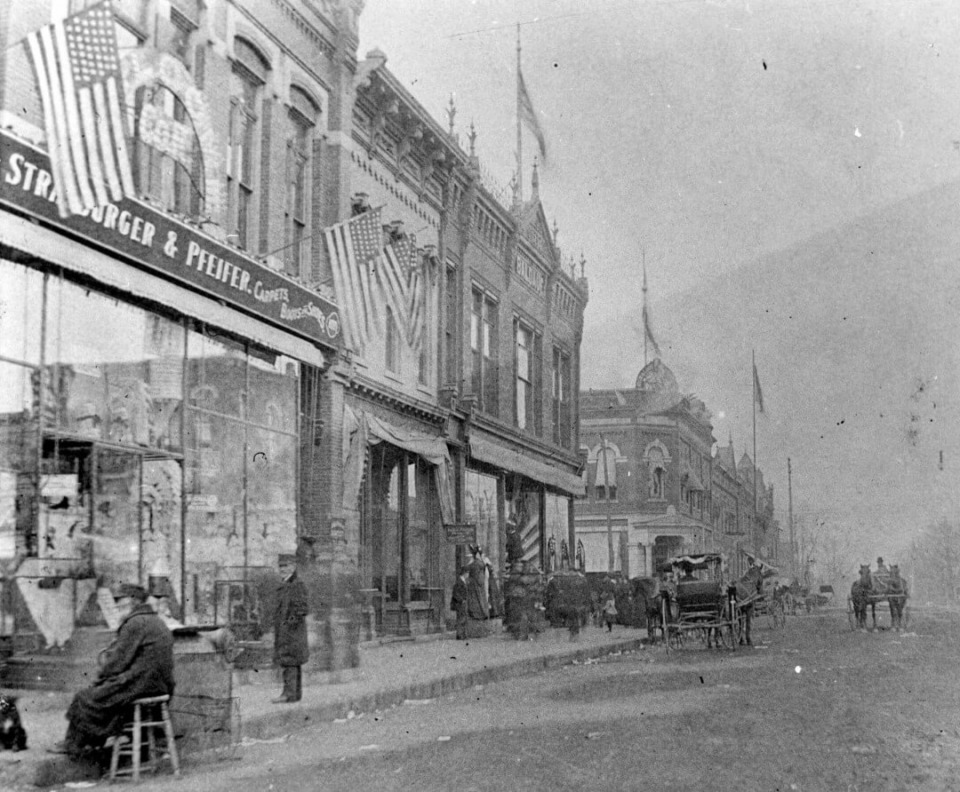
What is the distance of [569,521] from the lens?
1510 inches

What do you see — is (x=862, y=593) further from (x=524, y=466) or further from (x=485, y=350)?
(x=485, y=350)

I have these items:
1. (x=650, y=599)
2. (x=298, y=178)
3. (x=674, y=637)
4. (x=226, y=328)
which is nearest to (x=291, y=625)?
(x=226, y=328)

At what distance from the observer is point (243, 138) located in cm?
1806

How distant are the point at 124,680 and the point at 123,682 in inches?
0.6

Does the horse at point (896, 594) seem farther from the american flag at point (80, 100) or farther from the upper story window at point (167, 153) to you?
the american flag at point (80, 100)

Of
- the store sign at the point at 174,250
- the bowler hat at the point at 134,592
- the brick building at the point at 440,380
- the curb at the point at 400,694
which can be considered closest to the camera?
the bowler hat at the point at 134,592

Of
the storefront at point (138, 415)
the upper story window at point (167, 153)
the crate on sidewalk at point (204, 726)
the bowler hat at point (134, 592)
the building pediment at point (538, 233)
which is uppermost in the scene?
the building pediment at point (538, 233)

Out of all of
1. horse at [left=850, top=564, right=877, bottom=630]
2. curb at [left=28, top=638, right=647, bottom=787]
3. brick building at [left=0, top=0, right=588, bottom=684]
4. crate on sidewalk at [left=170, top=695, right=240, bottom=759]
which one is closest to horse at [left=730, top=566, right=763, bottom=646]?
horse at [left=850, top=564, right=877, bottom=630]

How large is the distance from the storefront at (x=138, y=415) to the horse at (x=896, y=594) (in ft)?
58.0

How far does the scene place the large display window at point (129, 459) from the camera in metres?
12.0

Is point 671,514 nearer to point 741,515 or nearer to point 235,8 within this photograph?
point 741,515

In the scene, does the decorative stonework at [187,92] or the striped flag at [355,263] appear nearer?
the decorative stonework at [187,92]

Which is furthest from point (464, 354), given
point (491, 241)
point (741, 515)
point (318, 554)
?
point (741, 515)

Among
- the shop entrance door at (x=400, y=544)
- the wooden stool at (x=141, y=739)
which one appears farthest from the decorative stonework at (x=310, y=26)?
the wooden stool at (x=141, y=739)
